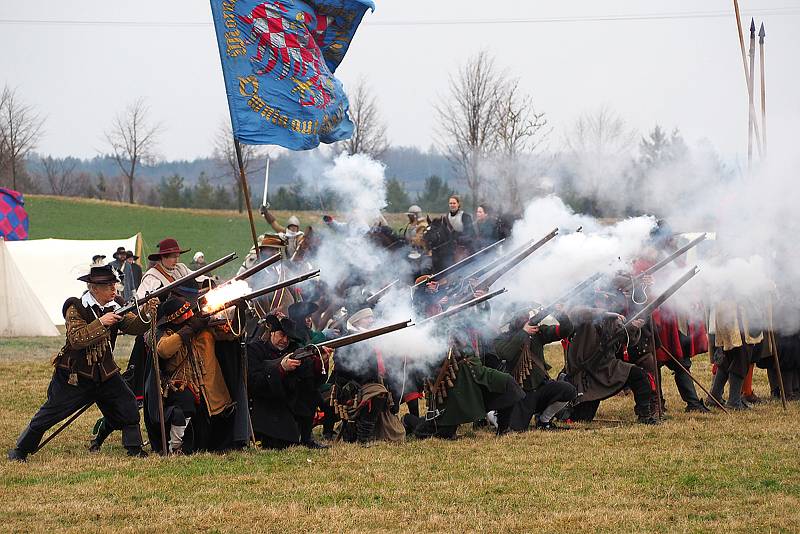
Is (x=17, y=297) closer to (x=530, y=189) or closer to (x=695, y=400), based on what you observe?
(x=530, y=189)

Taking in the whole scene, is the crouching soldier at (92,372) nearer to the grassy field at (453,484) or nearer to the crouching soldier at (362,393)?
the grassy field at (453,484)

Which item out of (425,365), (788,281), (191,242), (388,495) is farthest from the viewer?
(191,242)

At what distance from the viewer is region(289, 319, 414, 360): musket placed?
9.73 m

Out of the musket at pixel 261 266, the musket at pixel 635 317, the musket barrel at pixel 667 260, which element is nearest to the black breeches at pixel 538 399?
the musket at pixel 635 317

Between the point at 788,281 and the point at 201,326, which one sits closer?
the point at 201,326

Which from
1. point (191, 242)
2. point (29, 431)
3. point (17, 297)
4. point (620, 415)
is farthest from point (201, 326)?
point (191, 242)

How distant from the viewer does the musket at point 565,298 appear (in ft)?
38.3

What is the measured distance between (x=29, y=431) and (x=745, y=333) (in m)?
8.21

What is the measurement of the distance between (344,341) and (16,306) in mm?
15845

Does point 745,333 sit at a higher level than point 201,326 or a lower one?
lower

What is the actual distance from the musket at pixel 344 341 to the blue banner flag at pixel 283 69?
2.24m

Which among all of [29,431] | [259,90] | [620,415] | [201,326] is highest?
[259,90]

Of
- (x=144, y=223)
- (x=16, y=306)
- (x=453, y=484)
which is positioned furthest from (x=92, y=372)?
(x=144, y=223)

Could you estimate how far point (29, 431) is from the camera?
10039 mm
